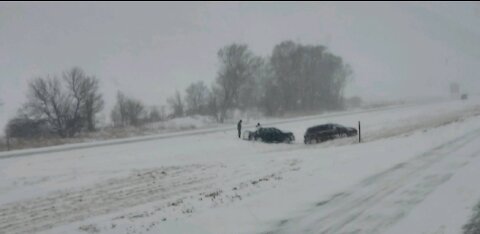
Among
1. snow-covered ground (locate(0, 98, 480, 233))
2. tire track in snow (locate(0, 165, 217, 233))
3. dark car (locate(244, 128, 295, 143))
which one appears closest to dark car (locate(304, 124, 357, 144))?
dark car (locate(244, 128, 295, 143))

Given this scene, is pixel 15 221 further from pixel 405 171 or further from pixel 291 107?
pixel 291 107

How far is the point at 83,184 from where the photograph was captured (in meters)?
22.9

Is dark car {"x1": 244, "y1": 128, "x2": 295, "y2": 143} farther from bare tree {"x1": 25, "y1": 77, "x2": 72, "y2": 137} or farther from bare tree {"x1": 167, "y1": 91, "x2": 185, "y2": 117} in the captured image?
bare tree {"x1": 167, "y1": 91, "x2": 185, "y2": 117}

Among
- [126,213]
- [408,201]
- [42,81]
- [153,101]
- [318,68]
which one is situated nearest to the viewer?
[408,201]

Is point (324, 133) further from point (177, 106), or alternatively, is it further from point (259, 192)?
point (177, 106)

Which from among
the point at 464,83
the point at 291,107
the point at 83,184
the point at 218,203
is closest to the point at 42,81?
the point at 291,107

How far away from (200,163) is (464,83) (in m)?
162

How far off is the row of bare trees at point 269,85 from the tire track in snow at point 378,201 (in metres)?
62.4

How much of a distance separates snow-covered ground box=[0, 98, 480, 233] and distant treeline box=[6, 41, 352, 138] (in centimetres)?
3517

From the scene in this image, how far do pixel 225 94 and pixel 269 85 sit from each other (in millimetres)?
9894

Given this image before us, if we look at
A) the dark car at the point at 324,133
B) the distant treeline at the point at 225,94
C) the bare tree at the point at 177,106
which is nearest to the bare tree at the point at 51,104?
the distant treeline at the point at 225,94

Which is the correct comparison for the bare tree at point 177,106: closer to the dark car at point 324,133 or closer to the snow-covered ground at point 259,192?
the dark car at point 324,133

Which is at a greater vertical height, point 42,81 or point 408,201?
point 42,81

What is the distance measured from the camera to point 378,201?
491 inches
